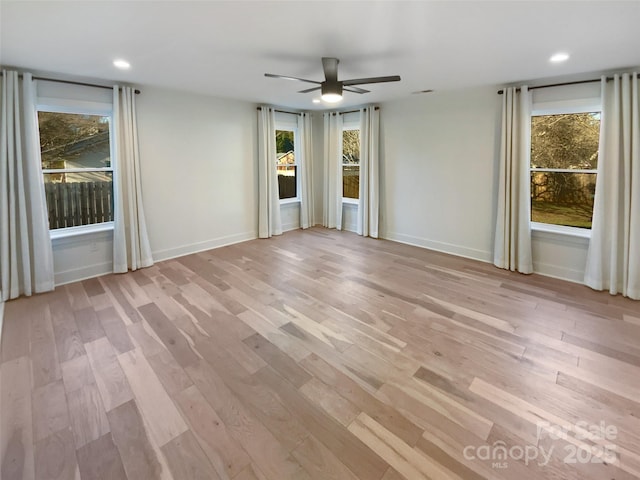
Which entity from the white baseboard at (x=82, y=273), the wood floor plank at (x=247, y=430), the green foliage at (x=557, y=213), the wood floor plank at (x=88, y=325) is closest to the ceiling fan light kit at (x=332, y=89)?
the wood floor plank at (x=247, y=430)

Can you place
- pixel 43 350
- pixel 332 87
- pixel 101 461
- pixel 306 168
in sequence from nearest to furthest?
pixel 101 461
pixel 43 350
pixel 332 87
pixel 306 168

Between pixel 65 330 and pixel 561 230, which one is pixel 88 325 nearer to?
pixel 65 330

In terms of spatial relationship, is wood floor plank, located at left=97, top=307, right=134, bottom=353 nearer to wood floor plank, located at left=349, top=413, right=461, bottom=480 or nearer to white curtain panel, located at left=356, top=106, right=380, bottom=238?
wood floor plank, located at left=349, top=413, right=461, bottom=480

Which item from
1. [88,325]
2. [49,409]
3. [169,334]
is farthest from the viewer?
[88,325]

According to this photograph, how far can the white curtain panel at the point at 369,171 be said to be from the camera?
568 cm

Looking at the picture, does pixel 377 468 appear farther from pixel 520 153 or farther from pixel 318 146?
pixel 318 146

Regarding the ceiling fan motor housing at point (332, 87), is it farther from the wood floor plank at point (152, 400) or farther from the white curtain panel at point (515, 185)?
the wood floor plank at point (152, 400)

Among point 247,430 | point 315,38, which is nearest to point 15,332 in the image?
point 247,430

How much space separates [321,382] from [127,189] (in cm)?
368

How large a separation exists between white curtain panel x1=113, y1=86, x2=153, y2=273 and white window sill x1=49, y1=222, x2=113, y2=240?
0.23 meters

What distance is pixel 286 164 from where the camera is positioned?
6625 mm

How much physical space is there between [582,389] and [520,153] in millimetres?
3009

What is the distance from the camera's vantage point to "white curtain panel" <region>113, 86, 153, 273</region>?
4.07 m

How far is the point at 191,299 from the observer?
11.4ft
